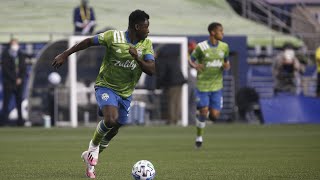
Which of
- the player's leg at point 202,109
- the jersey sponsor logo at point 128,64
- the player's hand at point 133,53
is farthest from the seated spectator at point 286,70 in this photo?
the player's hand at point 133,53

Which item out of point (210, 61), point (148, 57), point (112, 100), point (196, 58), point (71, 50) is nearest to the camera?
point (71, 50)

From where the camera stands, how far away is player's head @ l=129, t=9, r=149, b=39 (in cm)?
1402

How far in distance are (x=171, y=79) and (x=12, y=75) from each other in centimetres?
542

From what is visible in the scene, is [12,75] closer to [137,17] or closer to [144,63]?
[137,17]

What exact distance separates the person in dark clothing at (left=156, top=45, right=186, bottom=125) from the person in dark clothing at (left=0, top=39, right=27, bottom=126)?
4652 millimetres

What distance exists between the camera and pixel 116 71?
14500mm

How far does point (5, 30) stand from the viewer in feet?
122

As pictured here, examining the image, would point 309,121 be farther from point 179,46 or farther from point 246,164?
point 246,164

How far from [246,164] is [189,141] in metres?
8.03

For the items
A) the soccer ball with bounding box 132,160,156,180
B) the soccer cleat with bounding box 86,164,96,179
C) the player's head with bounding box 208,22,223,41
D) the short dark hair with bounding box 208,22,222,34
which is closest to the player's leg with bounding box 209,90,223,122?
the player's head with bounding box 208,22,223,41

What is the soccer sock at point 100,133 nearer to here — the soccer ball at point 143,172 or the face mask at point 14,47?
the soccer ball at point 143,172

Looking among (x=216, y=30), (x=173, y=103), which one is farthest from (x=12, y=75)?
(x=216, y=30)

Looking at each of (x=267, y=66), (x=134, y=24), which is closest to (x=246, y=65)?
(x=267, y=66)

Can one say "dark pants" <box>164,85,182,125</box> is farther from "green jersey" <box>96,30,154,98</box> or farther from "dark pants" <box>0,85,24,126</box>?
"green jersey" <box>96,30,154,98</box>
